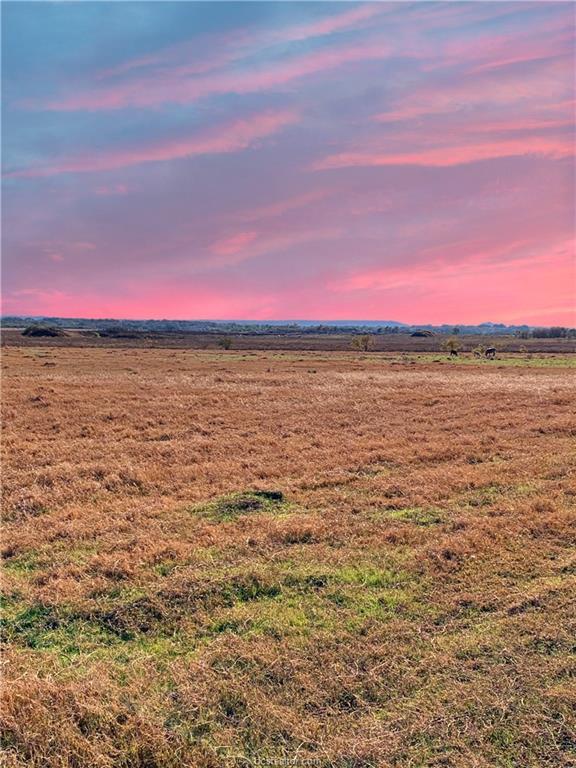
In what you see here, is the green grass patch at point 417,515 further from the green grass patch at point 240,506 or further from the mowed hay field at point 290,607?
the green grass patch at point 240,506

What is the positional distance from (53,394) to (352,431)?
16382 mm

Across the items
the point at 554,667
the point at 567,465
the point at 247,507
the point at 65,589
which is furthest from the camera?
the point at 567,465

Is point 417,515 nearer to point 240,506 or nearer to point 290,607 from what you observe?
point 240,506

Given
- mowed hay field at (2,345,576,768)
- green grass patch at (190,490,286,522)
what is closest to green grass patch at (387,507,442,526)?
mowed hay field at (2,345,576,768)

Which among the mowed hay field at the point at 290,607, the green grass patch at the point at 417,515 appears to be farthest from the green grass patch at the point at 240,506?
the green grass patch at the point at 417,515

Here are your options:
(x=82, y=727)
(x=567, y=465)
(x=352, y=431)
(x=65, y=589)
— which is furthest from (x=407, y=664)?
(x=352, y=431)

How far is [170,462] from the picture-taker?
46.8 ft

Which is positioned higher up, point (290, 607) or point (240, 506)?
point (240, 506)

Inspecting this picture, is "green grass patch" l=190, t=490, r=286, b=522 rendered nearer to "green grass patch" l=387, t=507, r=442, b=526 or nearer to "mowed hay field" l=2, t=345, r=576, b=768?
"mowed hay field" l=2, t=345, r=576, b=768

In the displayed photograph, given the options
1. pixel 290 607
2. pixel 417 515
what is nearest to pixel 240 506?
pixel 417 515

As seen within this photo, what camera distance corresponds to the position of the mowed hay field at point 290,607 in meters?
4.43

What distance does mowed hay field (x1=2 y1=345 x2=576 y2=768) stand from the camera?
4.43 m

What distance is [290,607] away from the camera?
257 inches

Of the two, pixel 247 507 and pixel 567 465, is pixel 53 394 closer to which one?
pixel 247 507
